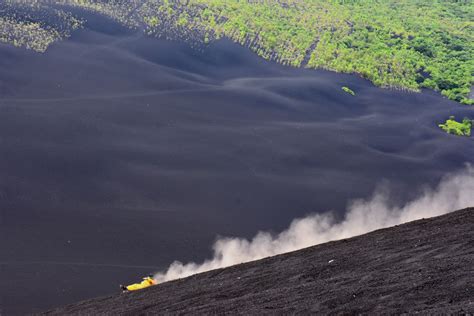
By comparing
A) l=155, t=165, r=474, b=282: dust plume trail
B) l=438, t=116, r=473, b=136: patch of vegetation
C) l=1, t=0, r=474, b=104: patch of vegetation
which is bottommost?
l=155, t=165, r=474, b=282: dust plume trail

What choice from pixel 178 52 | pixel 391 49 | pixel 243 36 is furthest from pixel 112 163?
pixel 391 49

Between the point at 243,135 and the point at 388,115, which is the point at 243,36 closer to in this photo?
the point at 388,115

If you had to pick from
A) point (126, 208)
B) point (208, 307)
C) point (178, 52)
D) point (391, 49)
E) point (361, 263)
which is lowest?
point (126, 208)

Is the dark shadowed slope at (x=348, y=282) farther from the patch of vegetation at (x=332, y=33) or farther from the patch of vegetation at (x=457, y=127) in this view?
the patch of vegetation at (x=332, y=33)

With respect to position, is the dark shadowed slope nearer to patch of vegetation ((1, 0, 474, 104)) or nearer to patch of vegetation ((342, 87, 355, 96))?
patch of vegetation ((342, 87, 355, 96))

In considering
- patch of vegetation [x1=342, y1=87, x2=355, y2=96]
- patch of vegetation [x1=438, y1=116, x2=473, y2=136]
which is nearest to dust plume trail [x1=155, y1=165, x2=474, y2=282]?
patch of vegetation [x1=438, y1=116, x2=473, y2=136]

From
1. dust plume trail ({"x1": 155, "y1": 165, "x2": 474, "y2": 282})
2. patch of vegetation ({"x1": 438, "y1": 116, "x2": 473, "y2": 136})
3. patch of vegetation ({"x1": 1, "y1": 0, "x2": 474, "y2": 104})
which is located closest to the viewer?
dust plume trail ({"x1": 155, "y1": 165, "x2": 474, "y2": 282})

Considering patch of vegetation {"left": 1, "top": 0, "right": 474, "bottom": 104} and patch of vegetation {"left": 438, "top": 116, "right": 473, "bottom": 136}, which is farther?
patch of vegetation {"left": 1, "top": 0, "right": 474, "bottom": 104}
